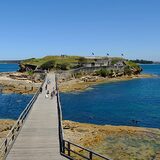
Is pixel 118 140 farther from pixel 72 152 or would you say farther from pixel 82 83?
pixel 82 83

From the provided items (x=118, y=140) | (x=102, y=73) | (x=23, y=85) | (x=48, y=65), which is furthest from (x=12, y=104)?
(x=48, y=65)

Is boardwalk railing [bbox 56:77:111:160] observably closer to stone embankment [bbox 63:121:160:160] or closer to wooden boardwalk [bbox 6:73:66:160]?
wooden boardwalk [bbox 6:73:66:160]

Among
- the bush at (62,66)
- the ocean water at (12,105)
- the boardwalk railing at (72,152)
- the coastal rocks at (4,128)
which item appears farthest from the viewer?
the bush at (62,66)

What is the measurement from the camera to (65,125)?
40062 millimetres

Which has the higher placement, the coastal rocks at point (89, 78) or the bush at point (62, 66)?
the bush at point (62, 66)

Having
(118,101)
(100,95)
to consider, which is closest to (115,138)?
(118,101)

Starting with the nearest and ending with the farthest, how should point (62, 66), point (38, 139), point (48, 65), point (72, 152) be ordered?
1. point (38, 139)
2. point (72, 152)
3. point (62, 66)
4. point (48, 65)

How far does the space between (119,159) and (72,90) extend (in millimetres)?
53489

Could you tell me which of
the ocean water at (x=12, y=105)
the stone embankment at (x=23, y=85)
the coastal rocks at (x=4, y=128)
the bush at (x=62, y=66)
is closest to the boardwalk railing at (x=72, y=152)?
the coastal rocks at (x=4, y=128)

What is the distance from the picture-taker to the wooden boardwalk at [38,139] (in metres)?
21.7

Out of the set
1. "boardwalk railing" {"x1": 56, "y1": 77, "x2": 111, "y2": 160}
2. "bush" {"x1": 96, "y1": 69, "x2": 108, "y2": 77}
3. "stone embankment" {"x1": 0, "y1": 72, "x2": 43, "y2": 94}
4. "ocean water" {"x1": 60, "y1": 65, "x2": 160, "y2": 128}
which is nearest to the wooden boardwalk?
"boardwalk railing" {"x1": 56, "y1": 77, "x2": 111, "y2": 160}

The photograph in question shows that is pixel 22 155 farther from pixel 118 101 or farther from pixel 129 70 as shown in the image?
pixel 129 70

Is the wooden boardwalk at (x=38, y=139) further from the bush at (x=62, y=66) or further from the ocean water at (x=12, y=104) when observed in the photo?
the bush at (x=62, y=66)

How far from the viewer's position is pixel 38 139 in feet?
83.8
